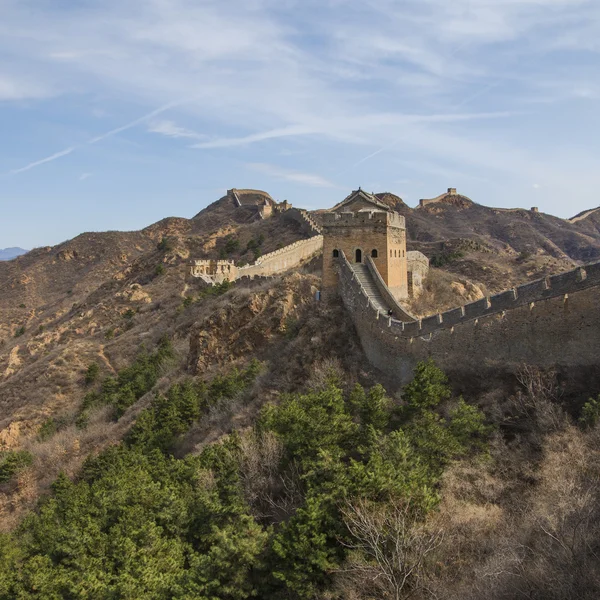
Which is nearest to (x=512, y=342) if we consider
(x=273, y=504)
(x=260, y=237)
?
(x=273, y=504)

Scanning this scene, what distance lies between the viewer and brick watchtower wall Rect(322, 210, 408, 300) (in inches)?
955

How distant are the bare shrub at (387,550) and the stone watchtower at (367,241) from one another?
14100mm

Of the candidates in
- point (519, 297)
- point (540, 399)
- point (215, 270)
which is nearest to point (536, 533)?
point (540, 399)

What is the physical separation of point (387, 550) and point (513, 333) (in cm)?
692

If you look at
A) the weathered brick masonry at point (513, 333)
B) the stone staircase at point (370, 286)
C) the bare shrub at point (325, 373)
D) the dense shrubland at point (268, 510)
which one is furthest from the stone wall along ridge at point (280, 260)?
the weathered brick masonry at point (513, 333)

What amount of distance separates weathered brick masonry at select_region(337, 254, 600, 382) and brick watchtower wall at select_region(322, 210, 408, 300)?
18.8 feet

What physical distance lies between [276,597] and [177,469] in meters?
7.78

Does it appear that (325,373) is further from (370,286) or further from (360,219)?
(360,219)

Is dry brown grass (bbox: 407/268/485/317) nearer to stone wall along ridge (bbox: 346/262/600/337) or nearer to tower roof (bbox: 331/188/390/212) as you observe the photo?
tower roof (bbox: 331/188/390/212)

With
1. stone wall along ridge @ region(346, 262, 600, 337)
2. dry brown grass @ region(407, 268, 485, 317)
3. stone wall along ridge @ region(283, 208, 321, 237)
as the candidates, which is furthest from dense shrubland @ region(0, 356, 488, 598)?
stone wall along ridge @ region(283, 208, 321, 237)

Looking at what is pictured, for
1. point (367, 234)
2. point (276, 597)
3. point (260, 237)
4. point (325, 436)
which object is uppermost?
point (260, 237)

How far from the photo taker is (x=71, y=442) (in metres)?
29.8

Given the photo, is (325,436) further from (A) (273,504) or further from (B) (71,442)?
(B) (71,442)

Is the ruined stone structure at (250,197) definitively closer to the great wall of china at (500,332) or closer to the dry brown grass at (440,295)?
the dry brown grass at (440,295)
